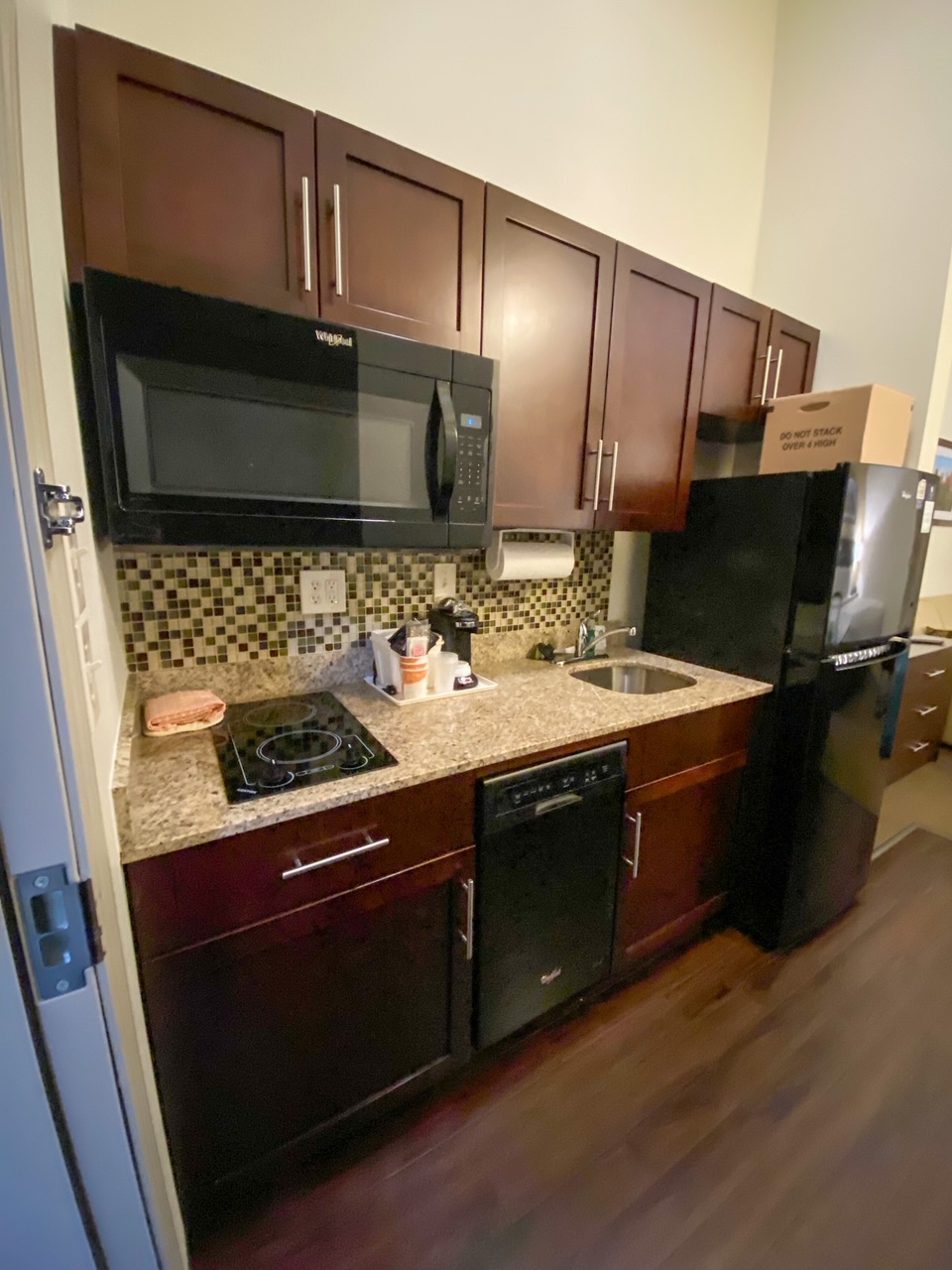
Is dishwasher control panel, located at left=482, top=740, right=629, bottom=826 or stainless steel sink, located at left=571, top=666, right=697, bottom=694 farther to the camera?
stainless steel sink, located at left=571, top=666, right=697, bottom=694

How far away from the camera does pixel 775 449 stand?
6.15ft

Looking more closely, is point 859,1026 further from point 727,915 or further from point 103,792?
point 103,792

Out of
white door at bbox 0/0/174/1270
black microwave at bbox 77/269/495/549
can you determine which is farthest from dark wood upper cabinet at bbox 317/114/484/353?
white door at bbox 0/0/174/1270

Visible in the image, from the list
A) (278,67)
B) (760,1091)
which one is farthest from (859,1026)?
(278,67)

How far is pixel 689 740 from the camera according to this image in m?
1.56

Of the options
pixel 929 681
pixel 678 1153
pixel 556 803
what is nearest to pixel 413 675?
pixel 556 803

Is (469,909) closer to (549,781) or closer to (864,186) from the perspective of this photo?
(549,781)

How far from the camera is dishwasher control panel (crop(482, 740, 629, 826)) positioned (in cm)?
119

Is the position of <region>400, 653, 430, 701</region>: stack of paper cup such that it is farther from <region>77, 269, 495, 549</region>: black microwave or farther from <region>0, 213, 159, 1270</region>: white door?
<region>0, 213, 159, 1270</region>: white door

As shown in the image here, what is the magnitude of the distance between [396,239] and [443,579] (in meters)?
0.88

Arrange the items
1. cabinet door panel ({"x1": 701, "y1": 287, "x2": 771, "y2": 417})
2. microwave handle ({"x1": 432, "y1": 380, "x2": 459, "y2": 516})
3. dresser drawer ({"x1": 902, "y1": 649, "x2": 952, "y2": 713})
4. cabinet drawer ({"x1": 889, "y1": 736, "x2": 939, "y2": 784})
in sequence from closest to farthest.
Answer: microwave handle ({"x1": 432, "y1": 380, "x2": 459, "y2": 516})
cabinet door panel ({"x1": 701, "y1": 287, "x2": 771, "y2": 417})
dresser drawer ({"x1": 902, "y1": 649, "x2": 952, "y2": 713})
cabinet drawer ({"x1": 889, "y1": 736, "x2": 939, "y2": 784})

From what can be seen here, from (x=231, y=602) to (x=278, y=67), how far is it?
1244 mm

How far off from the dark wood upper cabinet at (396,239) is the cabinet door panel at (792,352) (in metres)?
1.25

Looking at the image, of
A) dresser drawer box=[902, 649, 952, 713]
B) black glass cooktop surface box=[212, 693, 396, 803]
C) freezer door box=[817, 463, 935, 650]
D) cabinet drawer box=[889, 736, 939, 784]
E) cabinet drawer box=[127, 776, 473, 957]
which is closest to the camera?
cabinet drawer box=[127, 776, 473, 957]
